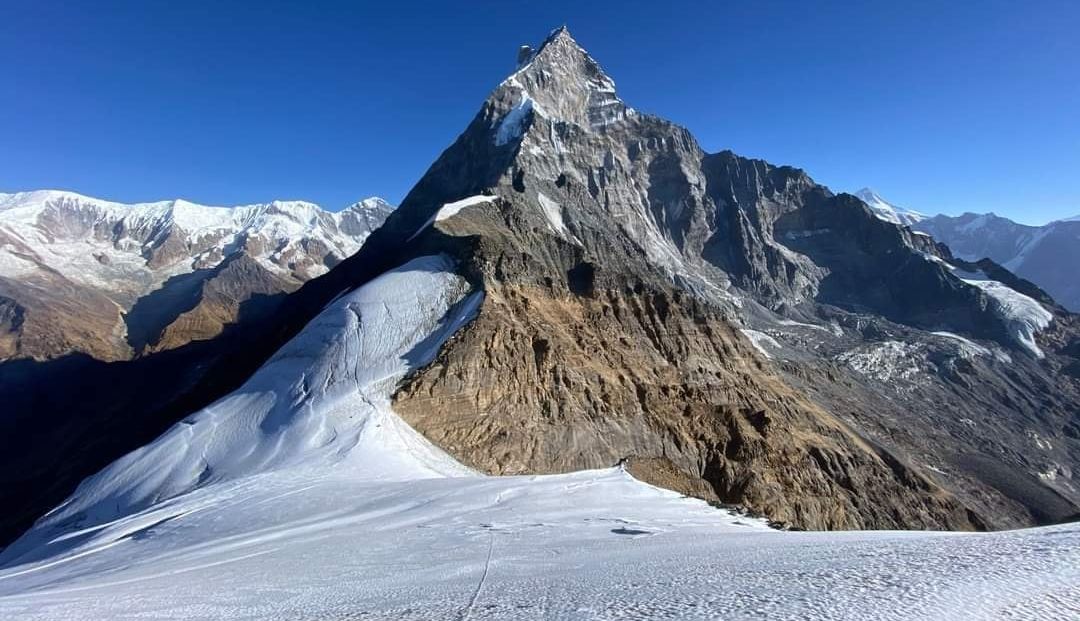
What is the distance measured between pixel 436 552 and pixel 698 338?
178 ft

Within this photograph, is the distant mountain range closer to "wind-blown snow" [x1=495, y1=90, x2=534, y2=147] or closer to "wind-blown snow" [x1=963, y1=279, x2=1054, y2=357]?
"wind-blown snow" [x1=495, y1=90, x2=534, y2=147]

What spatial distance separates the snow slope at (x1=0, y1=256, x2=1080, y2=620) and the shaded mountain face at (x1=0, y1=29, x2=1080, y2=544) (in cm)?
1155

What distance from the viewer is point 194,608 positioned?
28.1 ft

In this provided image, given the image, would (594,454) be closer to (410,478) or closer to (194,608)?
(410,478)

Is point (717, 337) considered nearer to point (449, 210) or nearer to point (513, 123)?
point (449, 210)

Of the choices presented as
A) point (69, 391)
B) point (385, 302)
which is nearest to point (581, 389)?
point (385, 302)

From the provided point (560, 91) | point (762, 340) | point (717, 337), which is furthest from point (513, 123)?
point (717, 337)

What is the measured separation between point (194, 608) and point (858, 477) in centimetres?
5953

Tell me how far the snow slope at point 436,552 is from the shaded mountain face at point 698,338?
11.6m

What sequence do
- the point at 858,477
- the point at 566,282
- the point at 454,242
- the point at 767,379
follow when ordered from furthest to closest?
the point at 767,379
the point at 566,282
the point at 858,477
the point at 454,242

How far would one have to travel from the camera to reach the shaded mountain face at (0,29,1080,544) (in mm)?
41219

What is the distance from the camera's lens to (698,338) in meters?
62.5

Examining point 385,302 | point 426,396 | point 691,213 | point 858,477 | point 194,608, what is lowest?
point 858,477

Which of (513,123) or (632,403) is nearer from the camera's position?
(632,403)
